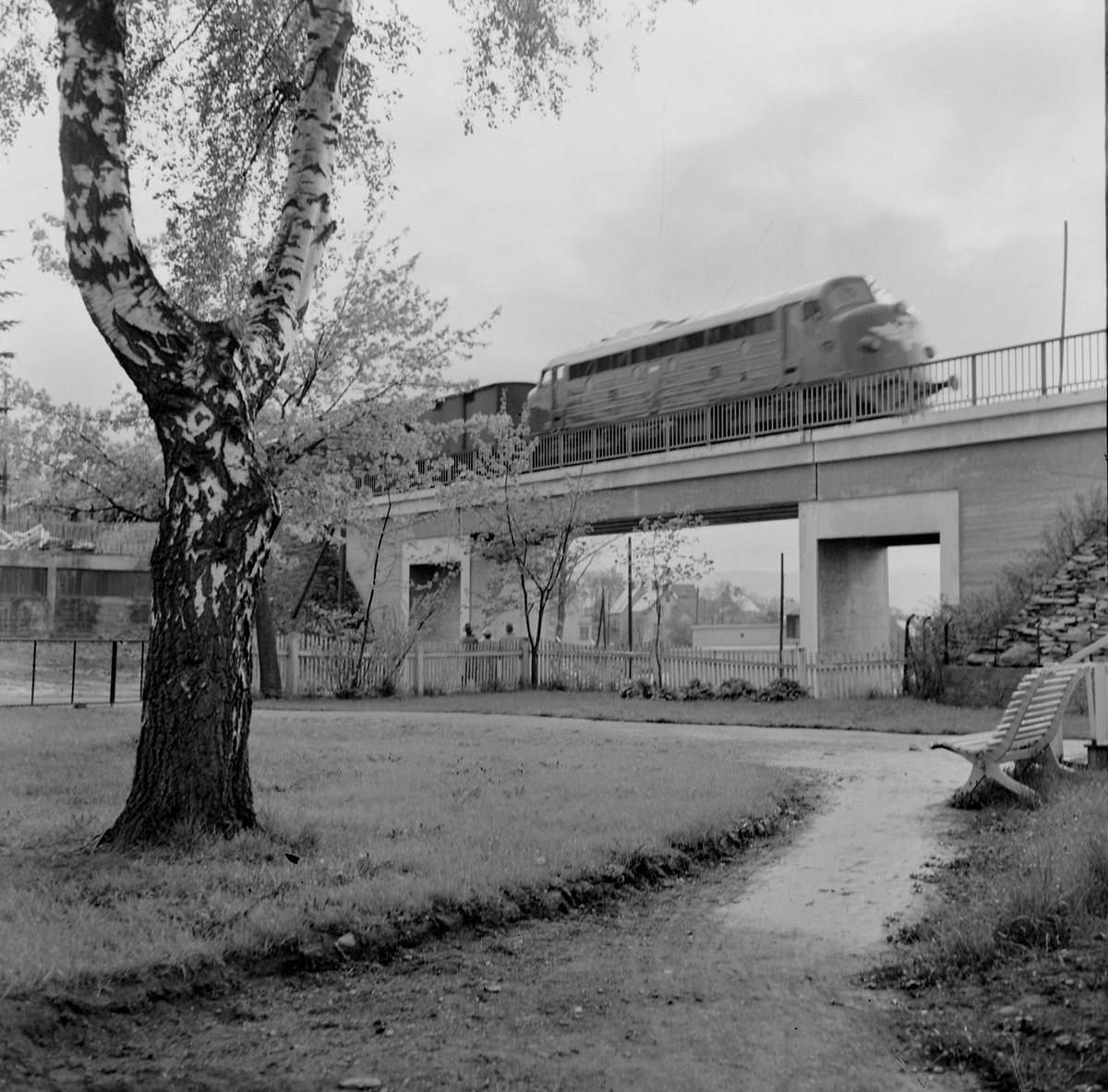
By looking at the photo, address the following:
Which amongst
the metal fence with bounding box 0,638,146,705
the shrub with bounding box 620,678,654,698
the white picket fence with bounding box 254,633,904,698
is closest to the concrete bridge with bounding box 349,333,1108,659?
the white picket fence with bounding box 254,633,904,698

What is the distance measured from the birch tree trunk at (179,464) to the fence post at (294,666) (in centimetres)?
1629

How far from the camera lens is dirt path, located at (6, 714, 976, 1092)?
3.75 meters

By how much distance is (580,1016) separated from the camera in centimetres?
435

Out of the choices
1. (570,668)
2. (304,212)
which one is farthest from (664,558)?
(304,212)

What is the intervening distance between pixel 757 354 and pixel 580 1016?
21.7 metres

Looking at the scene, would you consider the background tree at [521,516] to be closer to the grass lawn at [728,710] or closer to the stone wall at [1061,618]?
the grass lawn at [728,710]

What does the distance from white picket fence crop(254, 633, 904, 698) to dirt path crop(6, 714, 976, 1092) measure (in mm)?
14197

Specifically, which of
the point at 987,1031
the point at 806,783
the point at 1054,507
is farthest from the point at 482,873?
the point at 1054,507

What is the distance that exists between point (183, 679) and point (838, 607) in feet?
63.8

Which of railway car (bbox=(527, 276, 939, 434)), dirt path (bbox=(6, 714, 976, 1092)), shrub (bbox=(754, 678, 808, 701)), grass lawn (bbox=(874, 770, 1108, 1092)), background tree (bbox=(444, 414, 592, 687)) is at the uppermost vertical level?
railway car (bbox=(527, 276, 939, 434))

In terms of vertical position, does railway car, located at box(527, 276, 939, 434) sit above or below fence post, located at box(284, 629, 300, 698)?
above

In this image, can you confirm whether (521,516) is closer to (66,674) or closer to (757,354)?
(757,354)

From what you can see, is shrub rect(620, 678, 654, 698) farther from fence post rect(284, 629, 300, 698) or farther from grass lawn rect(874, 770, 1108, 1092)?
grass lawn rect(874, 770, 1108, 1092)

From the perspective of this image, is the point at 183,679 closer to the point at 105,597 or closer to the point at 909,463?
the point at 909,463
